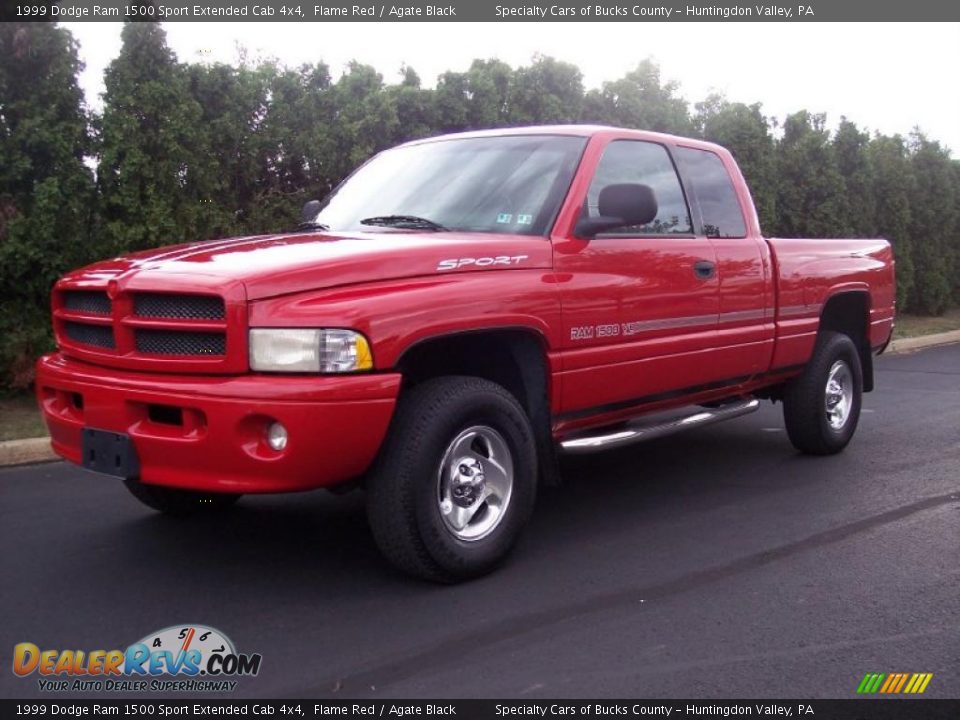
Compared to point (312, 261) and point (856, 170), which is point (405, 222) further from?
point (856, 170)

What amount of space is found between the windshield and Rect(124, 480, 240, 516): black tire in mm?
1556

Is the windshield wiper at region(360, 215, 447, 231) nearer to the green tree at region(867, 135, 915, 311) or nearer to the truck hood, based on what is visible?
the truck hood

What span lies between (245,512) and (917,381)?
7976 mm

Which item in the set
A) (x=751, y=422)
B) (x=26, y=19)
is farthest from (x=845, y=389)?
A: (x=26, y=19)

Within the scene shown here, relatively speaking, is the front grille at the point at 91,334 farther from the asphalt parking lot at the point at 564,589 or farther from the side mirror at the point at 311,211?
the side mirror at the point at 311,211

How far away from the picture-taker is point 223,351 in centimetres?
380

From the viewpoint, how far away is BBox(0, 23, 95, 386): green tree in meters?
8.09

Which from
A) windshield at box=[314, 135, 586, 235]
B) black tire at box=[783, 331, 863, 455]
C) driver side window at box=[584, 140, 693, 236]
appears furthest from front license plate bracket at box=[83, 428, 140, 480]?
black tire at box=[783, 331, 863, 455]

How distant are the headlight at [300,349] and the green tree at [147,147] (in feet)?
17.5

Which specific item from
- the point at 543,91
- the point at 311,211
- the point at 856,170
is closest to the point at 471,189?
the point at 311,211

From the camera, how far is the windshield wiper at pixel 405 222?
4.85 m

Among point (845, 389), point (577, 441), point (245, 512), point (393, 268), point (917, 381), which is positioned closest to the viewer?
point (393, 268)

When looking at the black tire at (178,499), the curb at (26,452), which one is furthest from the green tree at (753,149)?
the black tire at (178,499)
